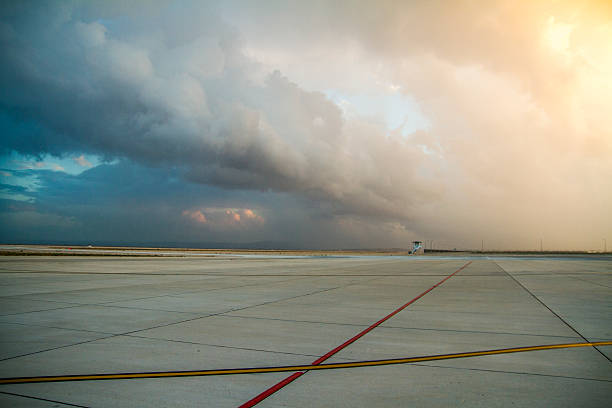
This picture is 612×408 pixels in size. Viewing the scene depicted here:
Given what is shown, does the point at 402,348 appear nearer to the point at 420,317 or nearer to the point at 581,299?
the point at 420,317

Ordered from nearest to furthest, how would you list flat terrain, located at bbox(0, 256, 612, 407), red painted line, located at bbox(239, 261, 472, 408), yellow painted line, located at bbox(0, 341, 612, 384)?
red painted line, located at bbox(239, 261, 472, 408) < flat terrain, located at bbox(0, 256, 612, 407) < yellow painted line, located at bbox(0, 341, 612, 384)

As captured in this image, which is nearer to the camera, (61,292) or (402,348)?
(402,348)

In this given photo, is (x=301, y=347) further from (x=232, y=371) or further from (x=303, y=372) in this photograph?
(x=232, y=371)

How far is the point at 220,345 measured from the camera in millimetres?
6648

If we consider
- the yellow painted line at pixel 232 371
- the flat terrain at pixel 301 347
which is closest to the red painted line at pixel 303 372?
the flat terrain at pixel 301 347

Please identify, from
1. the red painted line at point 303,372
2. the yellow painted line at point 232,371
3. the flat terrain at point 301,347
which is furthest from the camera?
the yellow painted line at point 232,371

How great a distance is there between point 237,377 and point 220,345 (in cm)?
170

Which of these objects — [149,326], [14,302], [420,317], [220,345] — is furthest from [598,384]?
[14,302]

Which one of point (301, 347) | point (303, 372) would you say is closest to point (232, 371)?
point (303, 372)

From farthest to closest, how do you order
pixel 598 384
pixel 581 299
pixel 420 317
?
pixel 581 299 → pixel 420 317 → pixel 598 384

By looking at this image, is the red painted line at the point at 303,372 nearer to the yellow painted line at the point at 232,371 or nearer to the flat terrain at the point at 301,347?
the flat terrain at the point at 301,347

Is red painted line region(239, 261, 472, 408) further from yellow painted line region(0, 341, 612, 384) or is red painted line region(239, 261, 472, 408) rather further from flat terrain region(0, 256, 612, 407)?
yellow painted line region(0, 341, 612, 384)

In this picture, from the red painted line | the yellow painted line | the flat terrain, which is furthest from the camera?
the yellow painted line

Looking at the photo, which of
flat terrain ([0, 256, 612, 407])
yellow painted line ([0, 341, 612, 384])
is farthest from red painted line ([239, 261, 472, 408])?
yellow painted line ([0, 341, 612, 384])
